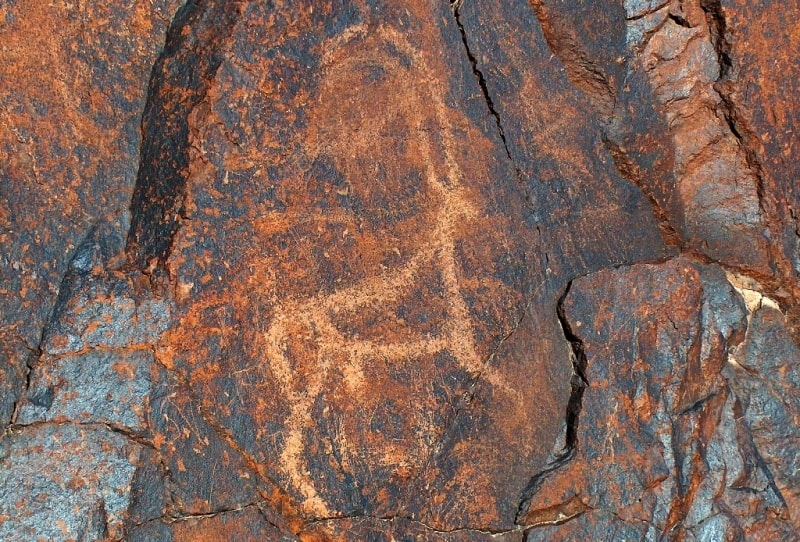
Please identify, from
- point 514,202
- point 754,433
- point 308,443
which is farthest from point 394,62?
point 754,433

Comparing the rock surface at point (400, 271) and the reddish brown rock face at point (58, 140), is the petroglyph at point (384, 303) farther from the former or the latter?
the reddish brown rock face at point (58, 140)

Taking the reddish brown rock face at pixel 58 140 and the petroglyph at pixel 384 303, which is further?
the petroglyph at pixel 384 303

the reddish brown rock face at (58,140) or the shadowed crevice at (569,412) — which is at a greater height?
the reddish brown rock face at (58,140)

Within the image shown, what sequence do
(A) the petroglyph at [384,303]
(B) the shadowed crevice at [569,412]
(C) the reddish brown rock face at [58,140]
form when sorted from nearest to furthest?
(C) the reddish brown rock face at [58,140]
(A) the petroglyph at [384,303]
(B) the shadowed crevice at [569,412]

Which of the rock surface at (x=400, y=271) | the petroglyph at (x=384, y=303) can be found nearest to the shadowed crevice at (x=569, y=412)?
the rock surface at (x=400, y=271)

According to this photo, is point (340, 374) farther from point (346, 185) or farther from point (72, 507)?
point (72, 507)

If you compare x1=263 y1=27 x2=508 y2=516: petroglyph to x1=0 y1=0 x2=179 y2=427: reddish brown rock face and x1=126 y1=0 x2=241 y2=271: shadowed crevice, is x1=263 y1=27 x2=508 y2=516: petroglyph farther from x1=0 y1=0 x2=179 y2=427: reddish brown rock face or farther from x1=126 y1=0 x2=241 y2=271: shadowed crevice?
x1=0 y1=0 x2=179 y2=427: reddish brown rock face

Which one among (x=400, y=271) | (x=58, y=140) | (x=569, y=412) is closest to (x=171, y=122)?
(x=58, y=140)

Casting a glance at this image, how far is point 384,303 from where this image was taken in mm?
1752

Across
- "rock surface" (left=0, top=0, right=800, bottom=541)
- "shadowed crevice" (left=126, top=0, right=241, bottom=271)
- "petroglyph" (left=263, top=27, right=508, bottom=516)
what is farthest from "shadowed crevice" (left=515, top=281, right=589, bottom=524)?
"shadowed crevice" (left=126, top=0, right=241, bottom=271)

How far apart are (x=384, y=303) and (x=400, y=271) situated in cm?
7

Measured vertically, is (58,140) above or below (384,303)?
above

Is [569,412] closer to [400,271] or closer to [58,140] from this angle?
[400,271]

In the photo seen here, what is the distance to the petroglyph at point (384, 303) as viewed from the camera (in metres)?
1.69
